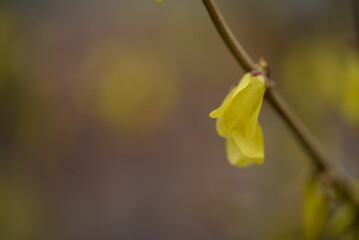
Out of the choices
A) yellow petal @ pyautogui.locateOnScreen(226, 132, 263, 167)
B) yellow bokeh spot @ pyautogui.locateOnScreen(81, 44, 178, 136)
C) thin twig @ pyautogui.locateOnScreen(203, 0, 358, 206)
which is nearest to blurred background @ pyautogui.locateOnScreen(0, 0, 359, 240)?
yellow bokeh spot @ pyautogui.locateOnScreen(81, 44, 178, 136)

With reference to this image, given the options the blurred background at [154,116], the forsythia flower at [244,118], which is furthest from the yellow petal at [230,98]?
the blurred background at [154,116]

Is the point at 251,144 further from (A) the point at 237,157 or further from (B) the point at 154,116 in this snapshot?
(B) the point at 154,116

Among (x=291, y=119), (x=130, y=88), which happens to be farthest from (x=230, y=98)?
(x=130, y=88)

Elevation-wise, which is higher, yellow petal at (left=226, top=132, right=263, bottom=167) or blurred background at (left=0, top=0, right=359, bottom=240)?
blurred background at (left=0, top=0, right=359, bottom=240)

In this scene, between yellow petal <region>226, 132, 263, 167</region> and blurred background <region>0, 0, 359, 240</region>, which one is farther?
blurred background <region>0, 0, 359, 240</region>

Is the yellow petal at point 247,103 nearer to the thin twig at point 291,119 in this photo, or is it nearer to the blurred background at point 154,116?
the thin twig at point 291,119

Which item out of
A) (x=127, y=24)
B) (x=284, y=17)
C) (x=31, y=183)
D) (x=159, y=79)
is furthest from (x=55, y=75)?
(x=284, y=17)

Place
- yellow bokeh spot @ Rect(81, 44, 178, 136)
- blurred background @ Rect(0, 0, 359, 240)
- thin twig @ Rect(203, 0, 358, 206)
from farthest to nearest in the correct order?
1. yellow bokeh spot @ Rect(81, 44, 178, 136)
2. blurred background @ Rect(0, 0, 359, 240)
3. thin twig @ Rect(203, 0, 358, 206)

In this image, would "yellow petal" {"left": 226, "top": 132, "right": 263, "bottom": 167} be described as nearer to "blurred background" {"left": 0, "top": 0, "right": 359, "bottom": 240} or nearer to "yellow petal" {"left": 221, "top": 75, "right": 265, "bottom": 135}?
"yellow petal" {"left": 221, "top": 75, "right": 265, "bottom": 135}
